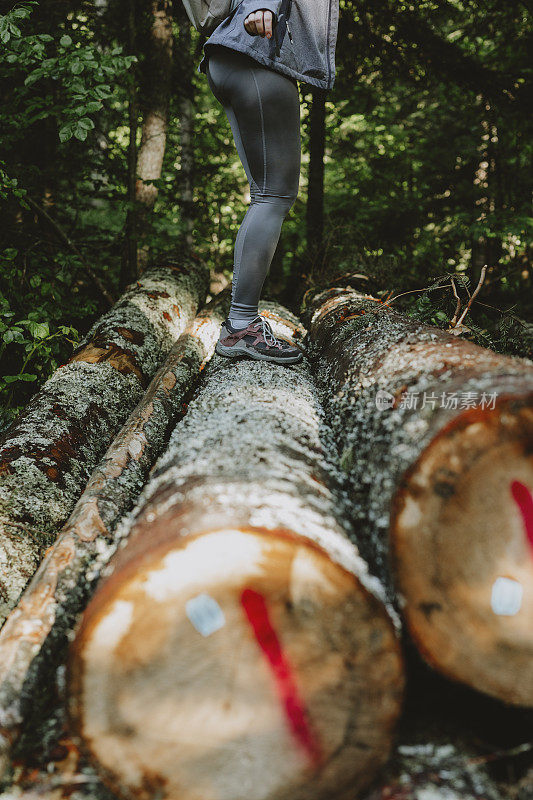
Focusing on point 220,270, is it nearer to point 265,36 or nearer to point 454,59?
point 454,59

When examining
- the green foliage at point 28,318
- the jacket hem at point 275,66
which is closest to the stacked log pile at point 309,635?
the jacket hem at point 275,66

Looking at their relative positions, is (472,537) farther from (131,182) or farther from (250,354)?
(131,182)

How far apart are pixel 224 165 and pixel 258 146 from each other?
231 inches

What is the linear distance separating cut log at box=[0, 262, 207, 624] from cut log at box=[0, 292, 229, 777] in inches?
8.3

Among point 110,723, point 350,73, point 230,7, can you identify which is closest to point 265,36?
point 230,7

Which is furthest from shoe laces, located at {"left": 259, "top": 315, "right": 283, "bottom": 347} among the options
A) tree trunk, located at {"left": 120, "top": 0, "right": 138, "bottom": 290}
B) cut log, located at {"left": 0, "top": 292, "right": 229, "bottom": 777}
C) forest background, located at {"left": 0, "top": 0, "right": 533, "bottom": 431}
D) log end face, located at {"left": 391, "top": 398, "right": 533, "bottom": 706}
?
tree trunk, located at {"left": 120, "top": 0, "right": 138, "bottom": 290}

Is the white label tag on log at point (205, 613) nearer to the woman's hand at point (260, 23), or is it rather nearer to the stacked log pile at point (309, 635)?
the stacked log pile at point (309, 635)

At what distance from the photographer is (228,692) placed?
0.97 m

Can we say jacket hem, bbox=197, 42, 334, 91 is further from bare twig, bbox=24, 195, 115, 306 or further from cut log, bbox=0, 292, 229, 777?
bare twig, bbox=24, 195, 115, 306

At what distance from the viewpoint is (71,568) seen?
1.39m

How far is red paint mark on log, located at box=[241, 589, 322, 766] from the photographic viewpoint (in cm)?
96

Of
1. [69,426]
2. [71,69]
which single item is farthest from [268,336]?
[71,69]

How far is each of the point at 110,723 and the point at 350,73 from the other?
7435mm

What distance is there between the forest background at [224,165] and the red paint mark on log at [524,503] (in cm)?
138
